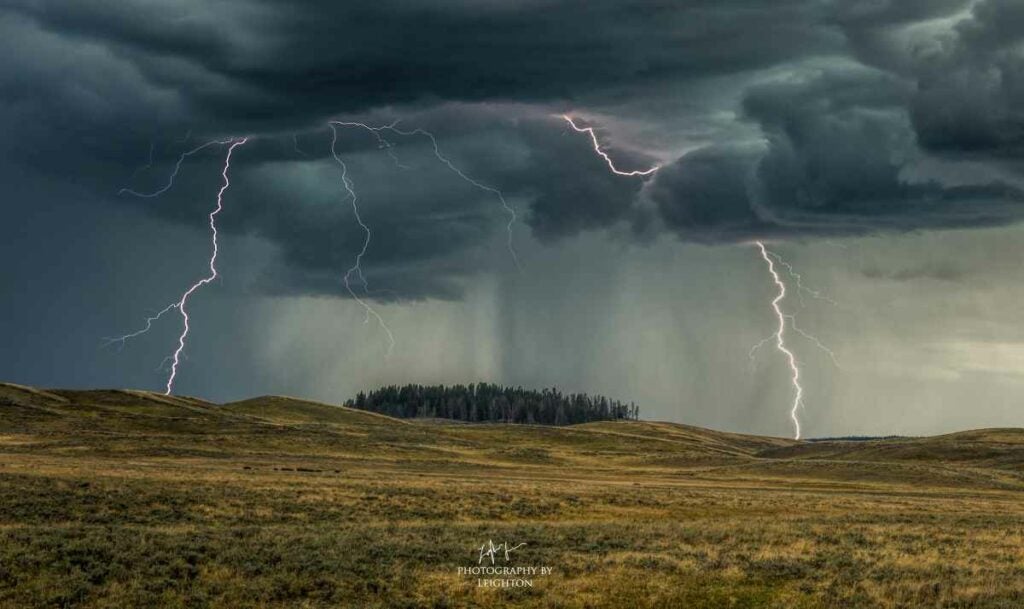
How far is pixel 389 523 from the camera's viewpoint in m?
39.1

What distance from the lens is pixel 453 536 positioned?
3481 centimetres

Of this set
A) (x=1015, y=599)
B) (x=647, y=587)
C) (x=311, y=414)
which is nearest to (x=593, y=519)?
(x=647, y=587)

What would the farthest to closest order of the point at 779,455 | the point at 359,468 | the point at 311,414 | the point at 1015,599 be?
1. the point at 311,414
2. the point at 779,455
3. the point at 359,468
4. the point at 1015,599

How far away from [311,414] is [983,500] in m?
126

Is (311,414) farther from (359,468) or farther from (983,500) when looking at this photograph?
(983,500)
